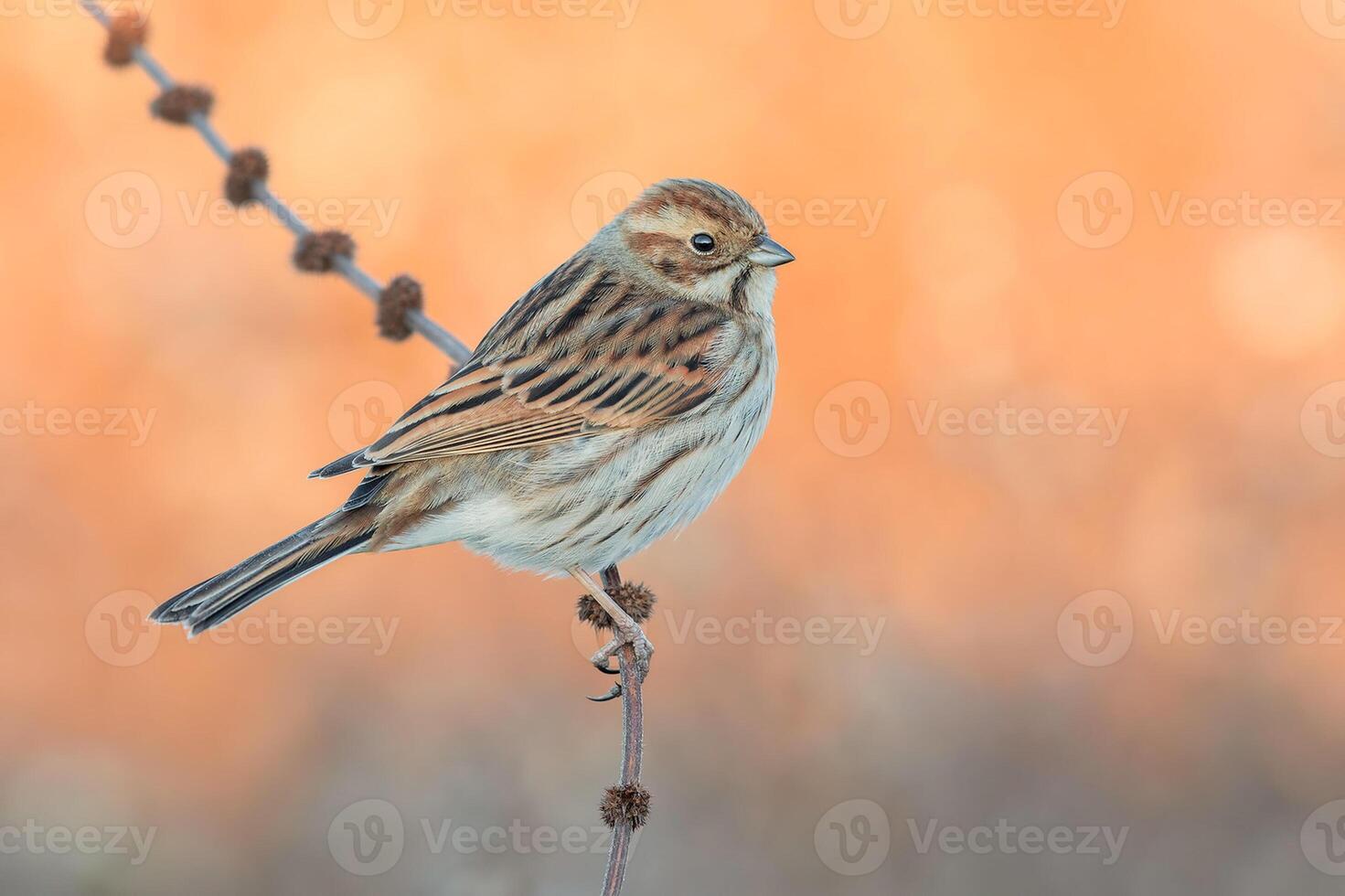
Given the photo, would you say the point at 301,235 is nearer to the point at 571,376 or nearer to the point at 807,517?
the point at 571,376

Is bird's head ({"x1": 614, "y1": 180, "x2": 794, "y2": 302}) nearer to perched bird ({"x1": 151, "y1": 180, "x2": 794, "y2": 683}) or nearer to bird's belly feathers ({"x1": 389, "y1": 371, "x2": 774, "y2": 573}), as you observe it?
perched bird ({"x1": 151, "y1": 180, "x2": 794, "y2": 683})

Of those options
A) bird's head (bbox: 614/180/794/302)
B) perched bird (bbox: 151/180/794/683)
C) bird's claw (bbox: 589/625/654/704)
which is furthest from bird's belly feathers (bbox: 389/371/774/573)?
bird's head (bbox: 614/180/794/302)

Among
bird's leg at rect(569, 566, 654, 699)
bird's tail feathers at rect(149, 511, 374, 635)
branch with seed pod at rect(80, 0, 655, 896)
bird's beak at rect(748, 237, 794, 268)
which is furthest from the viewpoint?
bird's beak at rect(748, 237, 794, 268)

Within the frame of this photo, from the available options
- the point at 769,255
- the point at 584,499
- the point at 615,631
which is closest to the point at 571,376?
the point at 584,499

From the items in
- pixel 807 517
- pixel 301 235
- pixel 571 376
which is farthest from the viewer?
pixel 807 517

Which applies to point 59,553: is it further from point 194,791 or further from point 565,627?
point 565,627

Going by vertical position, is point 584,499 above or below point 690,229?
below
